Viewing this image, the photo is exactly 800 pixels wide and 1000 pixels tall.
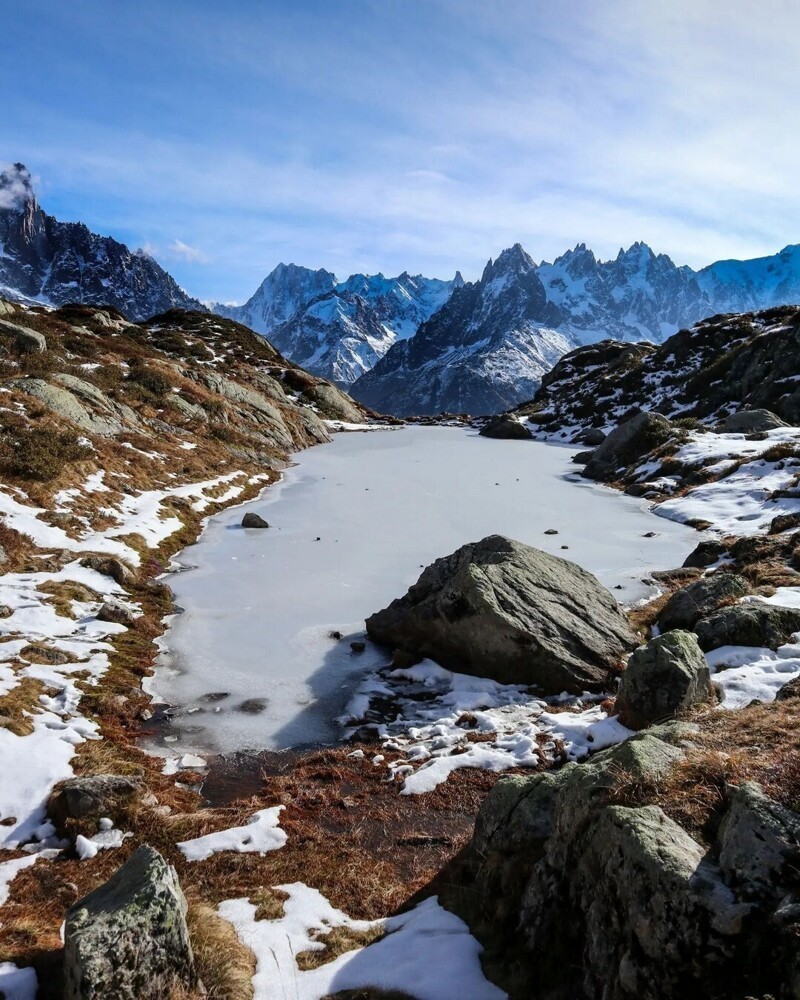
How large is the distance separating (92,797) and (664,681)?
29.5 ft

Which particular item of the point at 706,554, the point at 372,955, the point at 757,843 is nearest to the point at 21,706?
the point at 372,955

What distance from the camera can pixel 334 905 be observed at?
7250mm

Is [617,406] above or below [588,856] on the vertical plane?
above

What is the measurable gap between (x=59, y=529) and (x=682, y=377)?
81.2m

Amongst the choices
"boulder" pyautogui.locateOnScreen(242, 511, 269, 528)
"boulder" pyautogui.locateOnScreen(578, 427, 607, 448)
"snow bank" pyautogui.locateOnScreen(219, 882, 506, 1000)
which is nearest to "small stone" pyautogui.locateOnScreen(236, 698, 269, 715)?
"snow bank" pyautogui.locateOnScreen(219, 882, 506, 1000)

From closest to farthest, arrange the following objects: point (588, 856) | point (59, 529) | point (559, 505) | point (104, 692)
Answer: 1. point (588, 856)
2. point (104, 692)
3. point (59, 529)
4. point (559, 505)

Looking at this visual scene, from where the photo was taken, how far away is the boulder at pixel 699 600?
579 inches

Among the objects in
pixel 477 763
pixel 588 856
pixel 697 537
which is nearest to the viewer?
pixel 588 856

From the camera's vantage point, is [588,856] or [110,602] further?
[110,602]

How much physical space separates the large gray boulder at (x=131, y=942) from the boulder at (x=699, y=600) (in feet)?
42.0

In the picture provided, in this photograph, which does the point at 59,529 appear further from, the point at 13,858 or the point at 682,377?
the point at 682,377

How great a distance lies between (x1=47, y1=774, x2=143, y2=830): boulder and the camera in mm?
8250

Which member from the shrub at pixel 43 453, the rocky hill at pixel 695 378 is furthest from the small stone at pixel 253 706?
the rocky hill at pixel 695 378

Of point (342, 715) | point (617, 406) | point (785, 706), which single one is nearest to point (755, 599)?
point (785, 706)
